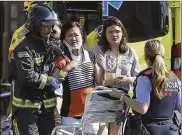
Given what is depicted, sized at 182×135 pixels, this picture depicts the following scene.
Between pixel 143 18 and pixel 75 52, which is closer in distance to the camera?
pixel 75 52

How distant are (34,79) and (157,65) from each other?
1.04 metres

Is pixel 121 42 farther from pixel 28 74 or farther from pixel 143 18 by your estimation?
pixel 143 18

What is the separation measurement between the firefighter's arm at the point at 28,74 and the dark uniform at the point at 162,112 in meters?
0.84

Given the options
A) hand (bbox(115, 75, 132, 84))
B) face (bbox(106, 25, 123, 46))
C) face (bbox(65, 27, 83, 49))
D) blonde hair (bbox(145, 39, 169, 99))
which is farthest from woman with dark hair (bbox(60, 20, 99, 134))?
blonde hair (bbox(145, 39, 169, 99))

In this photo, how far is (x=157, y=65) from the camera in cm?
380

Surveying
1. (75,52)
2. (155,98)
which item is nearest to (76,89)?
(75,52)

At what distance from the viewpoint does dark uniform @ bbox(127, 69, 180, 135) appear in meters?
3.79

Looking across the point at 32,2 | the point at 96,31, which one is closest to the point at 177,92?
the point at 96,31

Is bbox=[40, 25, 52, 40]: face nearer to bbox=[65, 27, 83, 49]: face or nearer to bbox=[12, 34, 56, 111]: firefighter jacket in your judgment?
bbox=[12, 34, 56, 111]: firefighter jacket

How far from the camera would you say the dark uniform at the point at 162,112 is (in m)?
3.79

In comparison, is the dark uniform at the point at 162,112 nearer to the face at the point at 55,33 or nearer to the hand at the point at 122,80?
the hand at the point at 122,80

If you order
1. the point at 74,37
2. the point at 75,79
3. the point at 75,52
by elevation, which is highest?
the point at 74,37

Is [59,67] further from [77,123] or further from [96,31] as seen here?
[96,31]

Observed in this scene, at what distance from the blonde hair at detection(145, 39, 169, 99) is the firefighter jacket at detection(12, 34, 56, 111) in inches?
33.6
